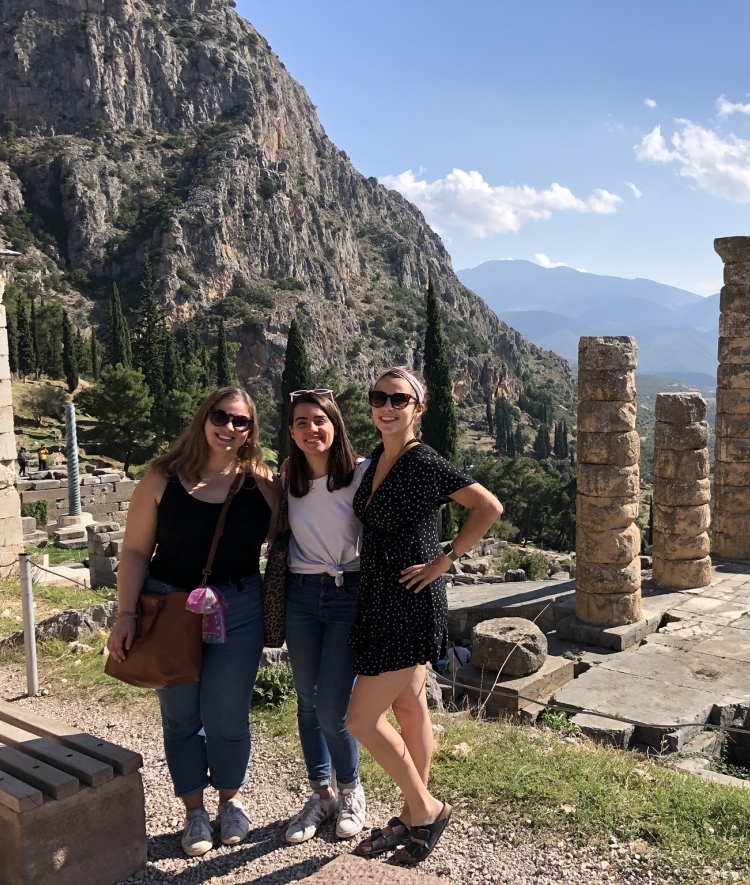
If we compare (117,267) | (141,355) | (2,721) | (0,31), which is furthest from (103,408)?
(0,31)

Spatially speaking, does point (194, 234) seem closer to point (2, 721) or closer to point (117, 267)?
point (117, 267)

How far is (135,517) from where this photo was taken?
12.0ft

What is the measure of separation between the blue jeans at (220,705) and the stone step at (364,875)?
86 centimetres

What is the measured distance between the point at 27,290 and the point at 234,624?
2775 inches

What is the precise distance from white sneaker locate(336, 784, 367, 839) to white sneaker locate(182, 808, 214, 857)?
0.62 m

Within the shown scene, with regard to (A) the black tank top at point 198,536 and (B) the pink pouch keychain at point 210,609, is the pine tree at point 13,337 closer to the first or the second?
(A) the black tank top at point 198,536

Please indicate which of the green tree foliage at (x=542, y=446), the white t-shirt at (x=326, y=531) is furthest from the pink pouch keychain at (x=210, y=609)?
the green tree foliage at (x=542, y=446)

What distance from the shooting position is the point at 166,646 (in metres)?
3.55

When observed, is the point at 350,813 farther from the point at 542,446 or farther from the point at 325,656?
the point at 542,446

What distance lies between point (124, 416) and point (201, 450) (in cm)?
3233

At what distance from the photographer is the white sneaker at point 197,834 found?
3.71 meters

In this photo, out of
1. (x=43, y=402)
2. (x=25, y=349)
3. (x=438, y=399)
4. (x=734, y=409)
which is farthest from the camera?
(x=25, y=349)

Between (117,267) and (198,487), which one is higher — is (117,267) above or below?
above

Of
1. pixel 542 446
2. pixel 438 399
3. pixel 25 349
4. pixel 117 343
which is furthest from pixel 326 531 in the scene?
pixel 542 446
